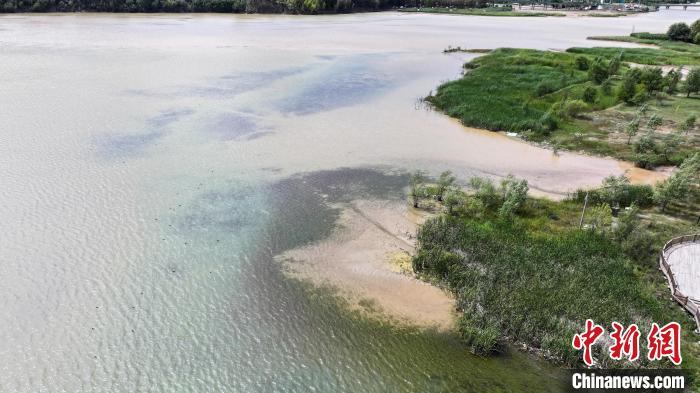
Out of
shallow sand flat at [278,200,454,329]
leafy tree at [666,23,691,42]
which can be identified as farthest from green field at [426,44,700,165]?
leafy tree at [666,23,691,42]

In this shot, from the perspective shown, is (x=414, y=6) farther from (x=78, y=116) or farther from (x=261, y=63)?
(x=78, y=116)

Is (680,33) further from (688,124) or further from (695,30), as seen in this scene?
(688,124)

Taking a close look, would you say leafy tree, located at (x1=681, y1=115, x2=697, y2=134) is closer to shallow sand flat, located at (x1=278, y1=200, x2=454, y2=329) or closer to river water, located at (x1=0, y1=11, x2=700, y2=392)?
river water, located at (x1=0, y1=11, x2=700, y2=392)

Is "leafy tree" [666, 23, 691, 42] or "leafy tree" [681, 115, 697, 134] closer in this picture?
"leafy tree" [681, 115, 697, 134]

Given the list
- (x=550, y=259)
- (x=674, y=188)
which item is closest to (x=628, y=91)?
(x=674, y=188)

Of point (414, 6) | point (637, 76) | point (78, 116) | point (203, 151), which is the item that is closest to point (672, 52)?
point (637, 76)

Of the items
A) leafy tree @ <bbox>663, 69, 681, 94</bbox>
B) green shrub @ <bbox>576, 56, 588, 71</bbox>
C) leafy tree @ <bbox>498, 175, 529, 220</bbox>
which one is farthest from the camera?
green shrub @ <bbox>576, 56, 588, 71</bbox>
